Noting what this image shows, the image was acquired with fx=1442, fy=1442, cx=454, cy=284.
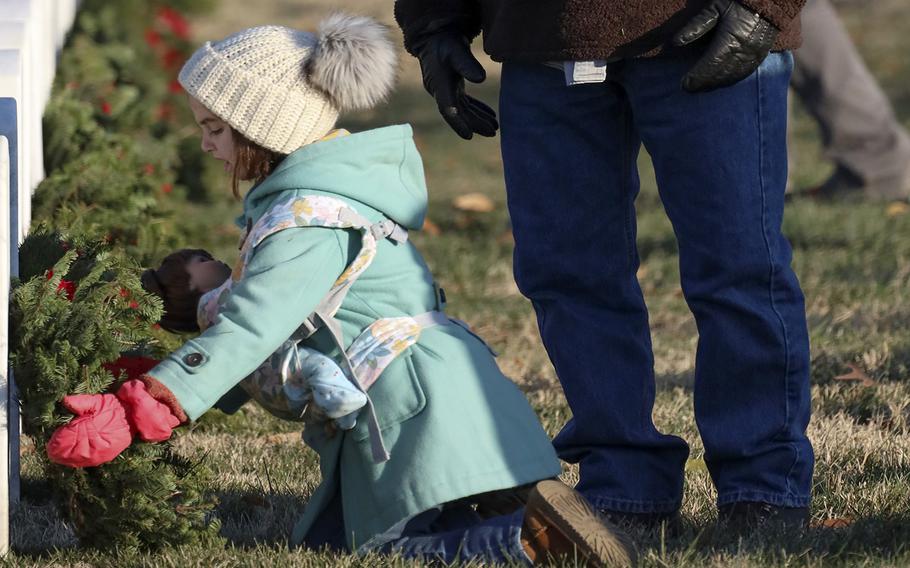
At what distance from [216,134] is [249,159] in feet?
0.33

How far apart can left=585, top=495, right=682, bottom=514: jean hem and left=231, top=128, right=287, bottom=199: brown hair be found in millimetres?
1075

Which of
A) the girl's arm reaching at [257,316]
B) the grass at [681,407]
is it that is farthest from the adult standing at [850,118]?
the girl's arm reaching at [257,316]

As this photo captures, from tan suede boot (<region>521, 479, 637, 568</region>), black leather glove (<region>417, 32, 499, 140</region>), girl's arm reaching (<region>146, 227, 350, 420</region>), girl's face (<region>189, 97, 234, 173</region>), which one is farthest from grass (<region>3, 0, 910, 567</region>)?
black leather glove (<region>417, 32, 499, 140</region>)

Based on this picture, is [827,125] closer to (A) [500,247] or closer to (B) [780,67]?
(A) [500,247]

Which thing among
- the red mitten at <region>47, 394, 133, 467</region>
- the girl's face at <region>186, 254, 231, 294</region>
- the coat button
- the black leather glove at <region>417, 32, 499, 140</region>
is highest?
the black leather glove at <region>417, 32, 499, 140</region>

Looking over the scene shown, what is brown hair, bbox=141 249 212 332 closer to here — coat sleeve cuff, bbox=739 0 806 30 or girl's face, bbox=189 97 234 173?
girl's face, bbox=189 97 234 173

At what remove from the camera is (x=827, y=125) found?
26.8 ft

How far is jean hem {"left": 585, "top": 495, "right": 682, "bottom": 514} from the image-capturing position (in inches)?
133

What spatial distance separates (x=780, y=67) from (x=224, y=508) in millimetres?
1705

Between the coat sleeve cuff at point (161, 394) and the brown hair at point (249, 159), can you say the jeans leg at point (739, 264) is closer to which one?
the brown hair at point (249, 159)

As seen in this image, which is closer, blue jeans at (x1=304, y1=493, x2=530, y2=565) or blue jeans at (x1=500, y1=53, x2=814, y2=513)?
blue jeans at (x1=304, y1=493, x2=530, y2=565)

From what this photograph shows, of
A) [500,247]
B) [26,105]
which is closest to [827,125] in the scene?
[500,247]

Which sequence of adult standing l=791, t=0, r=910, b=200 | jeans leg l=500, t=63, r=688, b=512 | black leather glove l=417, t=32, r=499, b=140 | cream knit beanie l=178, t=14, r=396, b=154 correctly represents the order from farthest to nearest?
adult standing l=791, t=0, r=910, b=200 → black leather glove l=417, t=32, r=499, b=140 → jeans leg l=500, t=63, r=688, b=512 → cream knit beanie l=178, t=14, r=396, b=154

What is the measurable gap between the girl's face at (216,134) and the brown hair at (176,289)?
0.82 feet
